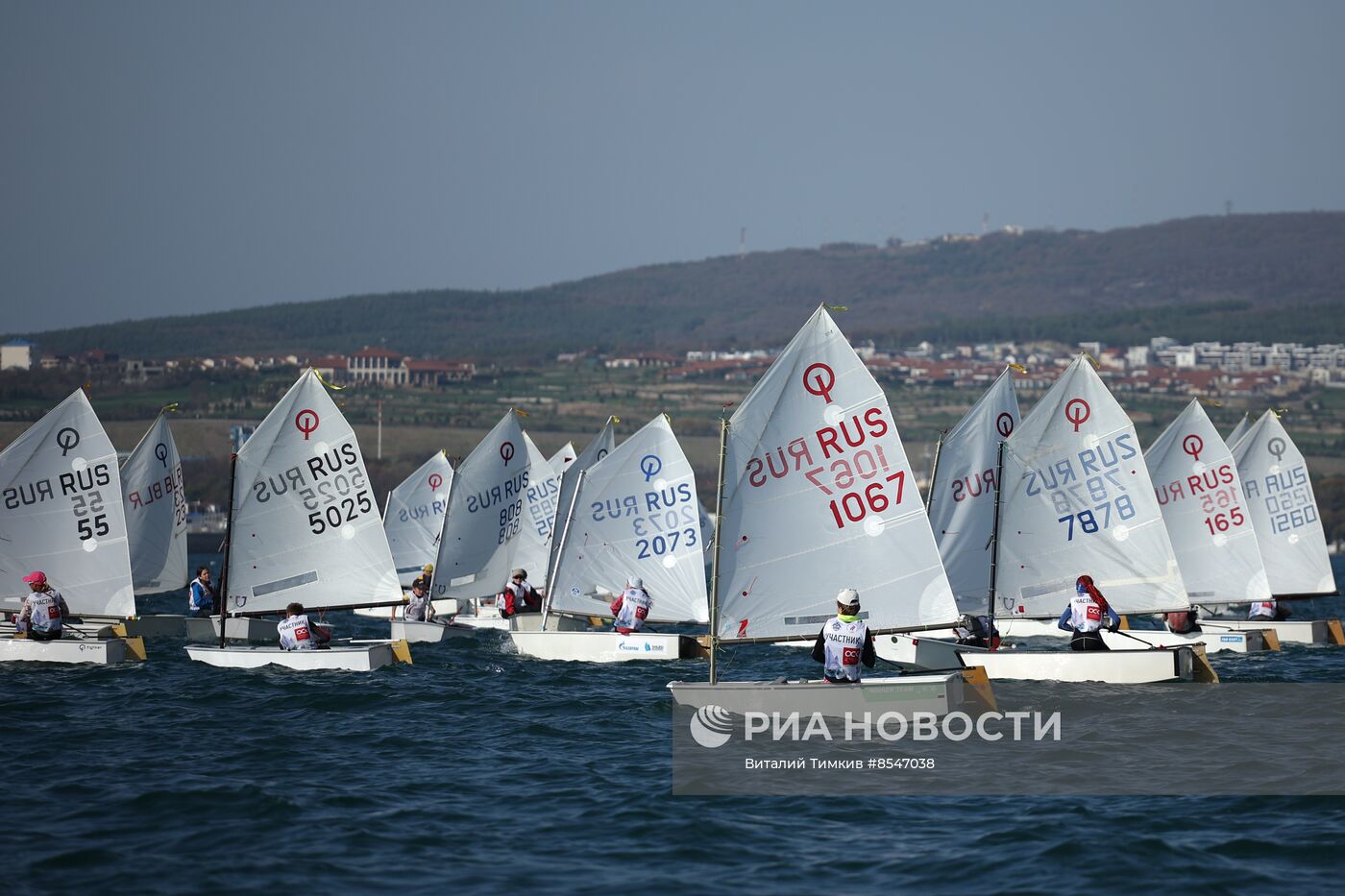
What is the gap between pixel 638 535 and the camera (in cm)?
3322

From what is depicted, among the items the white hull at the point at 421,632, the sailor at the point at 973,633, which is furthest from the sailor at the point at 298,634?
the sailor at the point at 973,633

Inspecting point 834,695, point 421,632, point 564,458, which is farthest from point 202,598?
point 834,695

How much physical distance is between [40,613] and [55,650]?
2.46 feet

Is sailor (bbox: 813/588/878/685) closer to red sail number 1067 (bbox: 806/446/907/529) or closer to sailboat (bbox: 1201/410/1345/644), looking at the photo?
red sail number 1067 (bbox: 806/446/907/529)

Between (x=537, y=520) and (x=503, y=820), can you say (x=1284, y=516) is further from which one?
(x=503, y=820)

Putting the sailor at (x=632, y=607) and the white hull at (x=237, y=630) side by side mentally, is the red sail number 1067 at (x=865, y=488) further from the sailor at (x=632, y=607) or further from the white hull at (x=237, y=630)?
the white hull at (x=237, y=630)

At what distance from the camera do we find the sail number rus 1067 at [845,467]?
76.5 ft

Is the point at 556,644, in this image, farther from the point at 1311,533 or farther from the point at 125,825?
the point at 1311,533

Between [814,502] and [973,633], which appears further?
[973,633]

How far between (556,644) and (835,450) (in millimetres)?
10735

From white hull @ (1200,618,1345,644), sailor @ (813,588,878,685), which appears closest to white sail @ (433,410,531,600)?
white hull @ (1200,618,1345,644)

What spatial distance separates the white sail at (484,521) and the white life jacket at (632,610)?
350 inches

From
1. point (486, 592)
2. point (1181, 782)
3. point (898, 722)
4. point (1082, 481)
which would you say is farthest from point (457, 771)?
point (486, 592)

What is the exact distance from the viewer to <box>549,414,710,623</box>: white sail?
33000 mm
